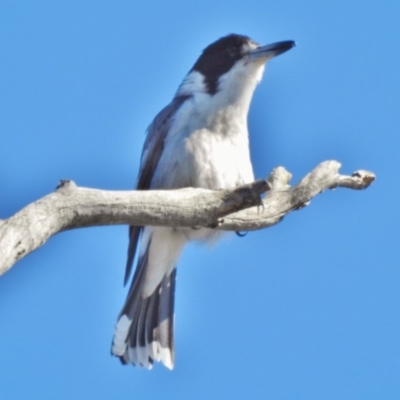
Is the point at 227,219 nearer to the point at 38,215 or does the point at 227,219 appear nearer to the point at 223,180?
the point at 223,180

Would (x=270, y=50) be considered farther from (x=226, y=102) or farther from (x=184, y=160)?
(x=184, y=160)

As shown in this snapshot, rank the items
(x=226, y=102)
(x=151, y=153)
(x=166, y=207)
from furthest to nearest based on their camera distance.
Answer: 1. (x=151, y=153)
2. (x=226, y=102)
3. (x=166, y=207)

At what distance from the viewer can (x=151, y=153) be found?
Answer: 6770 mm

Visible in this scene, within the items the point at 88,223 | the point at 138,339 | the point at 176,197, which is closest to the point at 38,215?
the point at 88,223

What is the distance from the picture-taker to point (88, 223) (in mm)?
4477

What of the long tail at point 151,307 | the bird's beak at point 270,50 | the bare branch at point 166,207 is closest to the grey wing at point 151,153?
the long tail at point 151,307

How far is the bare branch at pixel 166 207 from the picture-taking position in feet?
13.7

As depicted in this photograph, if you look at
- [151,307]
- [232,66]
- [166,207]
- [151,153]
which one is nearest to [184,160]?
[151,153]

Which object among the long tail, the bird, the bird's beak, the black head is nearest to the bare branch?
the bird

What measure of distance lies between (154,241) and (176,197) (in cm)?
196

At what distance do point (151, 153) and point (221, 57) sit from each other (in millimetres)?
719

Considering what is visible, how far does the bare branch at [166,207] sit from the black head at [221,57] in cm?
118

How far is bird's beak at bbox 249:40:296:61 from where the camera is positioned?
258 inches

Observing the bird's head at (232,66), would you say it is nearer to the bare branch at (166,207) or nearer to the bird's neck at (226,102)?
the bird's neck at (226,102)
